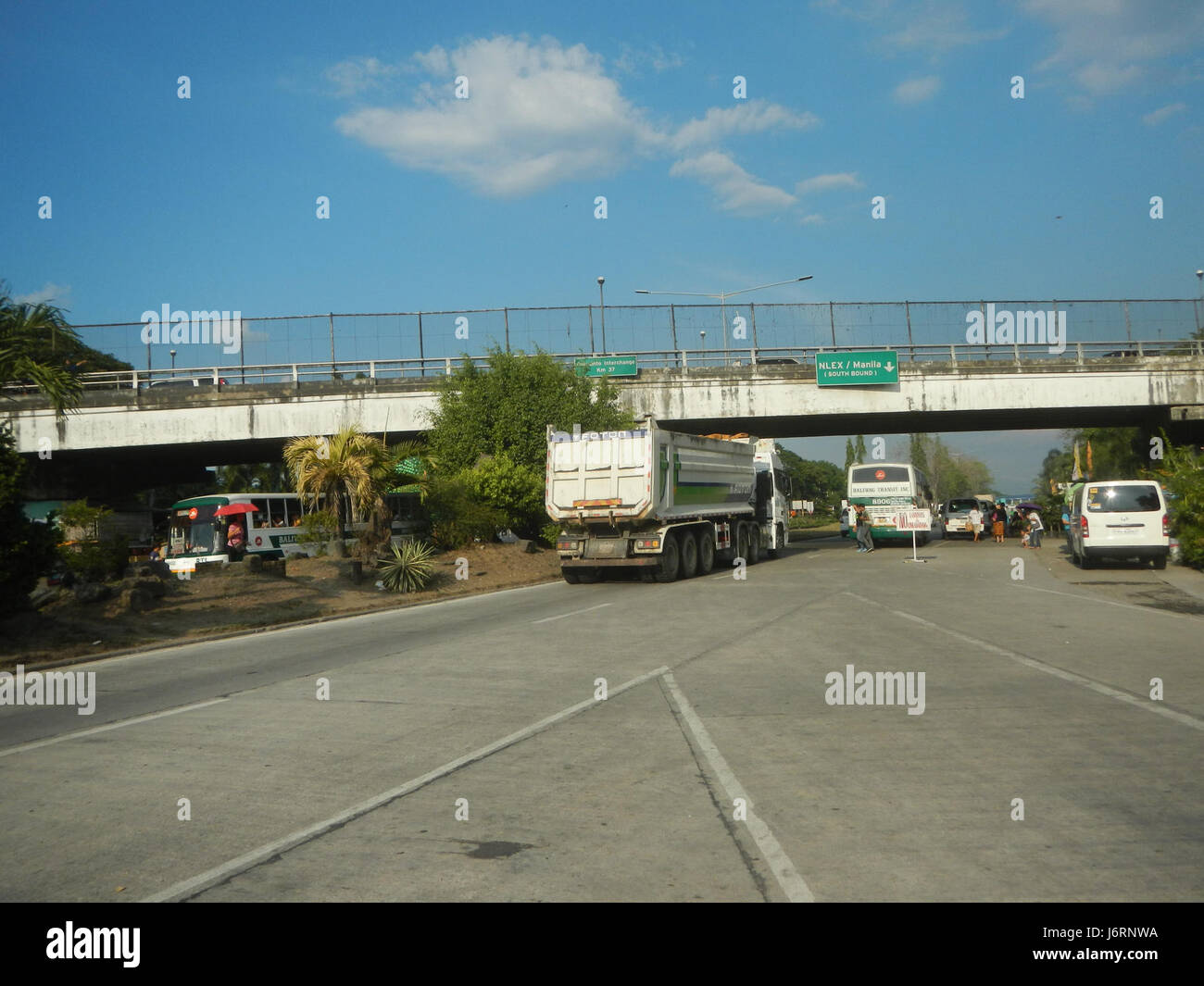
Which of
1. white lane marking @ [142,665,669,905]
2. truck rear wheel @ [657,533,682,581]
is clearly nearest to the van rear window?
truck rear wheel @ [657,533,682,581]

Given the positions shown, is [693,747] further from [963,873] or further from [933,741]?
[963,873]

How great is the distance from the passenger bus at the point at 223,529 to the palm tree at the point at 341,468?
289 cm

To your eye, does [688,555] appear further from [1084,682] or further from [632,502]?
[1084,682]

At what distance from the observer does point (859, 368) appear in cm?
3738

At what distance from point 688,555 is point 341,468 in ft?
28.4

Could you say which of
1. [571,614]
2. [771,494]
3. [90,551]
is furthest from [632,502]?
[771,494]

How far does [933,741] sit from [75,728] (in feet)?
22.9

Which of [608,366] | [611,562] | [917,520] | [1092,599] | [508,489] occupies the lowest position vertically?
[1092,599]

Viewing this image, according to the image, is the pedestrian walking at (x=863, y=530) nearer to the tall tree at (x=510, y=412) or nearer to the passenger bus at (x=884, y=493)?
the passenger bus at (x=884, y=493)

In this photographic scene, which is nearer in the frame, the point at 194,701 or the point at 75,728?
the point at 75,728

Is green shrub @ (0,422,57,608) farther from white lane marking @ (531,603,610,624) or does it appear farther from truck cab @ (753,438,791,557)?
truck cab @ (753,438,791,557)

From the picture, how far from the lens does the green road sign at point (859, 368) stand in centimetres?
3728
